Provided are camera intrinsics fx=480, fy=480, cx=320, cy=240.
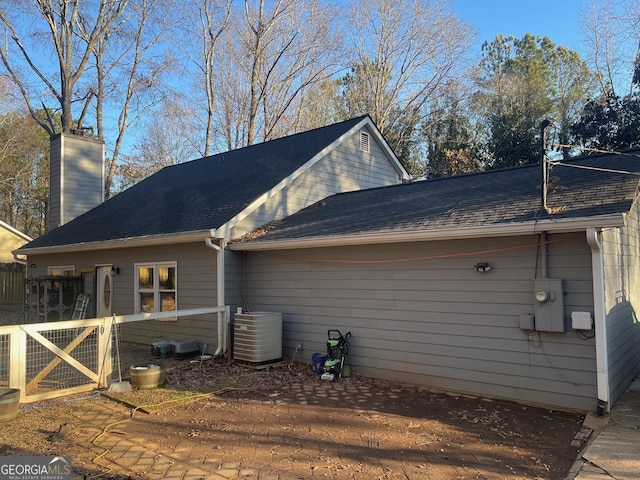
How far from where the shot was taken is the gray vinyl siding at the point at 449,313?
218 inches

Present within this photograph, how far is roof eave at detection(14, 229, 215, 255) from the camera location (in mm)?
8750

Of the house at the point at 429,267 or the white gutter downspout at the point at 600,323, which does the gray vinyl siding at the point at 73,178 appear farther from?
the white gutter downspout at the point at 600,323

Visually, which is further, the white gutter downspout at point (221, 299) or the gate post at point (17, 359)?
the white gutter downspout at point (221, 299)

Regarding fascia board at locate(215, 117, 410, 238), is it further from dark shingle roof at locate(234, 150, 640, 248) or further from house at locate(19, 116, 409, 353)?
dark shingle roof at locate(234, 150, 640, 248)

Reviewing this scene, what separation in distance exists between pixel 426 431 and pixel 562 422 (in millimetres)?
1523

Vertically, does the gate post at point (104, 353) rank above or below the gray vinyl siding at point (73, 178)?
below

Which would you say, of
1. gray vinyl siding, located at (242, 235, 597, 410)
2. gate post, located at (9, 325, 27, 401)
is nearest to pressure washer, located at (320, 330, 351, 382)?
gray vinyl siding, located at (242, 235, 597, 410)

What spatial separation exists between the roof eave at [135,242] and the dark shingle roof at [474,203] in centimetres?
96

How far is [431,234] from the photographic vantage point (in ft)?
20.9

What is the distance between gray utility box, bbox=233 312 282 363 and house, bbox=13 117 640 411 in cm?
38

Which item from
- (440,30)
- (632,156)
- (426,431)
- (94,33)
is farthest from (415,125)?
(426,431)

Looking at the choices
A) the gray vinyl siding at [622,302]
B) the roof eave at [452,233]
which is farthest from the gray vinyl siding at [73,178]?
the gray vinyl siding at [622,302]

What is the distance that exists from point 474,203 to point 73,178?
46.2 feet

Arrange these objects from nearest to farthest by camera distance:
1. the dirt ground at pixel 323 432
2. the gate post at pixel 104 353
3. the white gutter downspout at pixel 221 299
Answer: the dirt ground at pixel 323 432
the gate post at pixel 104 353
the white gutter downspout at pixel 221 299
